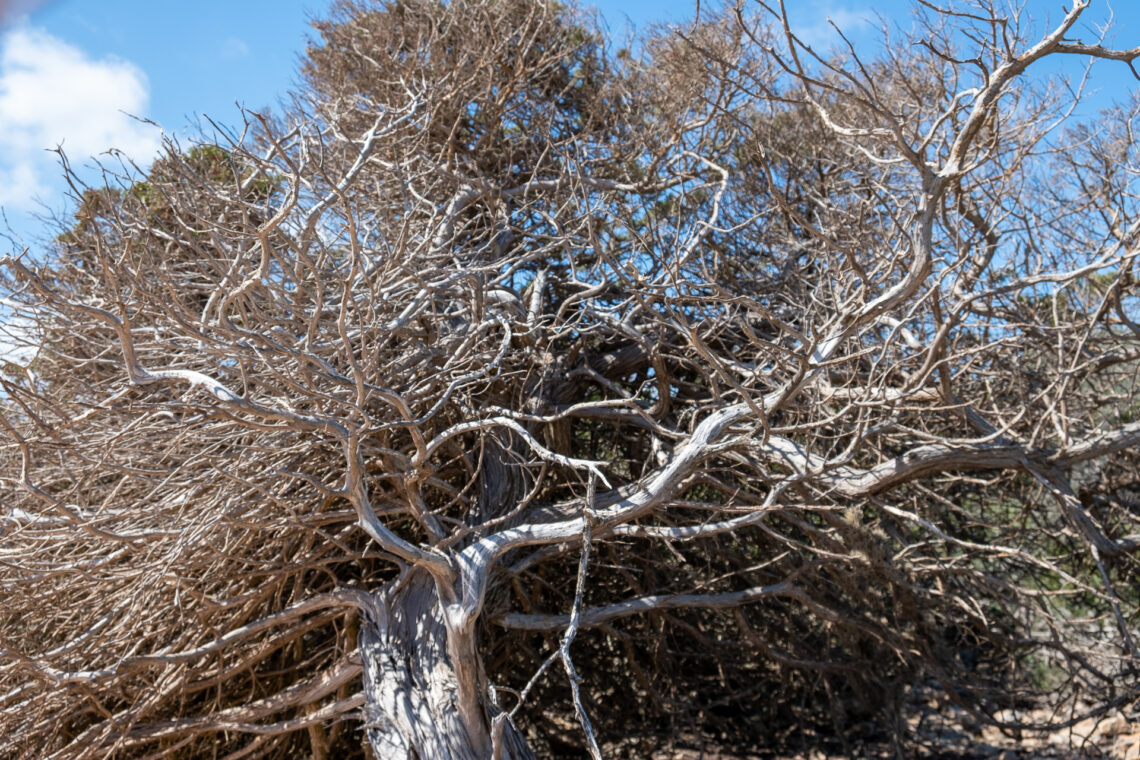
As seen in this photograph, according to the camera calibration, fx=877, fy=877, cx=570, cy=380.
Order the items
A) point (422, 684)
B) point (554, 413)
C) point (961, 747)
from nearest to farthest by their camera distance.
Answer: point (422, 684) → point (554, 413) → point (961, 747)

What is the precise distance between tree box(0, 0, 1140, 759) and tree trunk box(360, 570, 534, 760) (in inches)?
0.9

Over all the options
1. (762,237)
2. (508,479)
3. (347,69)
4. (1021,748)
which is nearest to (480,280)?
(508,479)

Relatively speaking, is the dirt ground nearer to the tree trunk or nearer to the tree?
the tree

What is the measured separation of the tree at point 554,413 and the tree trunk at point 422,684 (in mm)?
23

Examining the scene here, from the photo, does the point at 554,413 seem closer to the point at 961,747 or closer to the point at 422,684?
the point at 422,684

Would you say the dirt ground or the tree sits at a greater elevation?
the tree

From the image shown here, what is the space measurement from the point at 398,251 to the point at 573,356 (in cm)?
255

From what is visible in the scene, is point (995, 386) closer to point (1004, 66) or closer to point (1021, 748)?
point (1021, 748)

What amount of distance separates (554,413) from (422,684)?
206 cm

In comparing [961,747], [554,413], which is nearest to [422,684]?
[554,413]

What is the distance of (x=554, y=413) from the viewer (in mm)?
5918

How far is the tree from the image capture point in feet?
13.9

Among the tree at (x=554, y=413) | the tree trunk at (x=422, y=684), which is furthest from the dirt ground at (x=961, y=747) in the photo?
the tree trunk at (x=422, y=684)

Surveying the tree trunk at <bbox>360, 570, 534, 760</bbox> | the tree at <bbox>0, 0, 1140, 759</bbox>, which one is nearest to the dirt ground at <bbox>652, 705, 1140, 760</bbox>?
the tree at <bbox>0, 0, 1140, 759</bbox>
